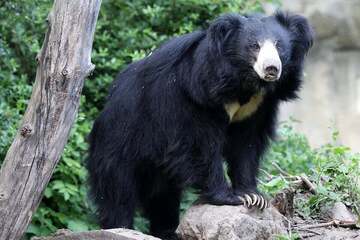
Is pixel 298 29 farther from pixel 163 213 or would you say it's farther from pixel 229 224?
pixel 163 213

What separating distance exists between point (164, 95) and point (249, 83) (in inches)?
21.3

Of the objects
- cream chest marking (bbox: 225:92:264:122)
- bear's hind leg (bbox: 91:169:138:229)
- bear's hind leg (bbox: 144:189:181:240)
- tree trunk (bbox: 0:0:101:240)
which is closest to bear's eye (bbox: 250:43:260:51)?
cream chest marking (bbox: 225:92:264:122)

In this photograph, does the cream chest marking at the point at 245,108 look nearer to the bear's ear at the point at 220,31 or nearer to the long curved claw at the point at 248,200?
the bear's ear at the point at 220,31

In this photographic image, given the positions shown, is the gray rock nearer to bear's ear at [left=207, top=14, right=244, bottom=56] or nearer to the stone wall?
bear's ear at [left=207, top=14, right=244, bottom=56]

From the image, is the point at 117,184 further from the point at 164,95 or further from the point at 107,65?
the point at 107,65

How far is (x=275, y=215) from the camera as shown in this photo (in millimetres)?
4793

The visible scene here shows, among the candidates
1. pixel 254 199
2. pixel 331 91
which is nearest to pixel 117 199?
pixel 254 199

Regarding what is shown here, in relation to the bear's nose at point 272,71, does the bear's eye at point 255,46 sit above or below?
above

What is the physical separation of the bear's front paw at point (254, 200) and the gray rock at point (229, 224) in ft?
0.10

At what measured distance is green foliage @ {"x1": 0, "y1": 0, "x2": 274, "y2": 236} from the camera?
6203mm

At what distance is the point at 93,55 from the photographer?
22.9 feet

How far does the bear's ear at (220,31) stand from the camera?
472 cm

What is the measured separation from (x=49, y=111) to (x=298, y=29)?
159 cm

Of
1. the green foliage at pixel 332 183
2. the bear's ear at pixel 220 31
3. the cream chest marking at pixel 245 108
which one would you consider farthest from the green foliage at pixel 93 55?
the bear's ear at pixel 220 31
